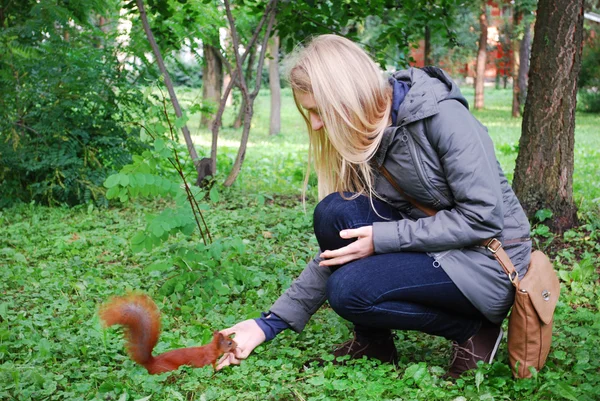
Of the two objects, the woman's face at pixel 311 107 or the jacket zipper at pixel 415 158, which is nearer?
the jacket zipper at pixel 415 158

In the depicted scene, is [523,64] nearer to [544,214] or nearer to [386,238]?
[544,214]

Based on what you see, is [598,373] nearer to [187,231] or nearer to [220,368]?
[220,368]

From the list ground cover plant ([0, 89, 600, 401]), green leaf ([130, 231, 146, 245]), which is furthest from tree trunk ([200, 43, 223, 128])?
green leaf ([130, 231, 146, 245])

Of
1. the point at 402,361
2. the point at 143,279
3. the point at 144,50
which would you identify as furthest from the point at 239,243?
the point at 144,50

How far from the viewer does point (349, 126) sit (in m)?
2.28

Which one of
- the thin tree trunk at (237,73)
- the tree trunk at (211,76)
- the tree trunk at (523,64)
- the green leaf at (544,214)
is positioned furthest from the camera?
the tree trunk at (523,64)

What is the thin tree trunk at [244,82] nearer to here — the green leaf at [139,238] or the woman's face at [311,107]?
the green leaf at [139,238]

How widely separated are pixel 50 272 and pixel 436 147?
2.48m

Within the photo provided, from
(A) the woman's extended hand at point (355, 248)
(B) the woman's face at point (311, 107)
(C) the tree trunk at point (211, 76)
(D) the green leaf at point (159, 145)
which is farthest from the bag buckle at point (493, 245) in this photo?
(C) the tree trunk at point (211, 76)

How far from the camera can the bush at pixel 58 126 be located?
18.1ft

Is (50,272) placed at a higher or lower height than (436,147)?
lower

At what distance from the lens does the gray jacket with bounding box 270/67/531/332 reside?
216 cm

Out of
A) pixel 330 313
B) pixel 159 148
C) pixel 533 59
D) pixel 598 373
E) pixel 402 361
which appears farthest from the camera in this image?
pixel 533 59

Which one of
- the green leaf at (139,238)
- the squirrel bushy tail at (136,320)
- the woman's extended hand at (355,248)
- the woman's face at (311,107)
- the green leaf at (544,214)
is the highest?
the woman's face at (311,107)
